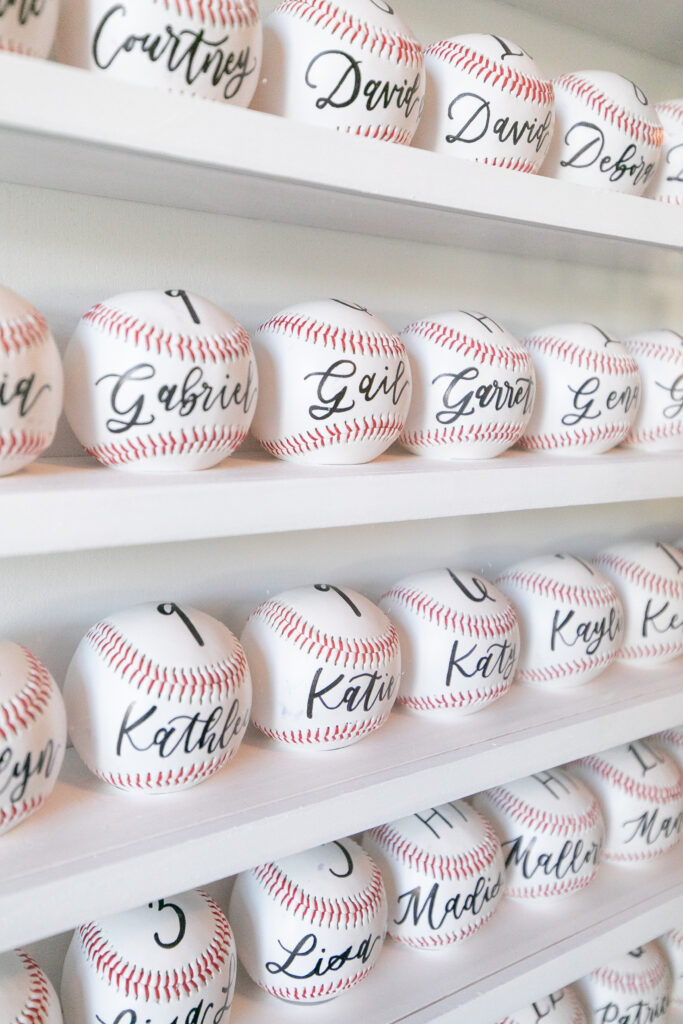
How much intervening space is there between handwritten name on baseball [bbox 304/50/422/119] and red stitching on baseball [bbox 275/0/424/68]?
0.06 feet

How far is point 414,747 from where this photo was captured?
853 millimetres

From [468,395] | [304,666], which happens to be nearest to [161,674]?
[304,666]

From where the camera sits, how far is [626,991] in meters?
1.08

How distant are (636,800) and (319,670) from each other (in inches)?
21.6

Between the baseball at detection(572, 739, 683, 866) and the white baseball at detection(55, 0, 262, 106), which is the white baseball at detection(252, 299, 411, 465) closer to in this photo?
the white baseball at detection(55, 0, 262, 106)

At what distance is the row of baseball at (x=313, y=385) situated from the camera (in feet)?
2.10

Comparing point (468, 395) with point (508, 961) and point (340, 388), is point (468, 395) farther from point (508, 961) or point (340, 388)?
point (508, 961)

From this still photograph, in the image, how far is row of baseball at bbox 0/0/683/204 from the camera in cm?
61

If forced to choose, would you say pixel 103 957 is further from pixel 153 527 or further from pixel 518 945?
pixel 518 945

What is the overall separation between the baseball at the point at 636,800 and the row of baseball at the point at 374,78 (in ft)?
2.34

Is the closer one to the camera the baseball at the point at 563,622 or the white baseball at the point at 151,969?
the white baseball at the point at 151,969

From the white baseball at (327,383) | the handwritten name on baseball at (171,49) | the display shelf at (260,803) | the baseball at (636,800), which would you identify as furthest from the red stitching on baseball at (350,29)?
the baseball at (636,800)

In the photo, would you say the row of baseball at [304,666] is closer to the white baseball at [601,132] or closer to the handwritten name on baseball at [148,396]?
the handwritten name on baseball at [148,396]

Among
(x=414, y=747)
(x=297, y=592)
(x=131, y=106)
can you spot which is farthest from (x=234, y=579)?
(x=131, y=106)
